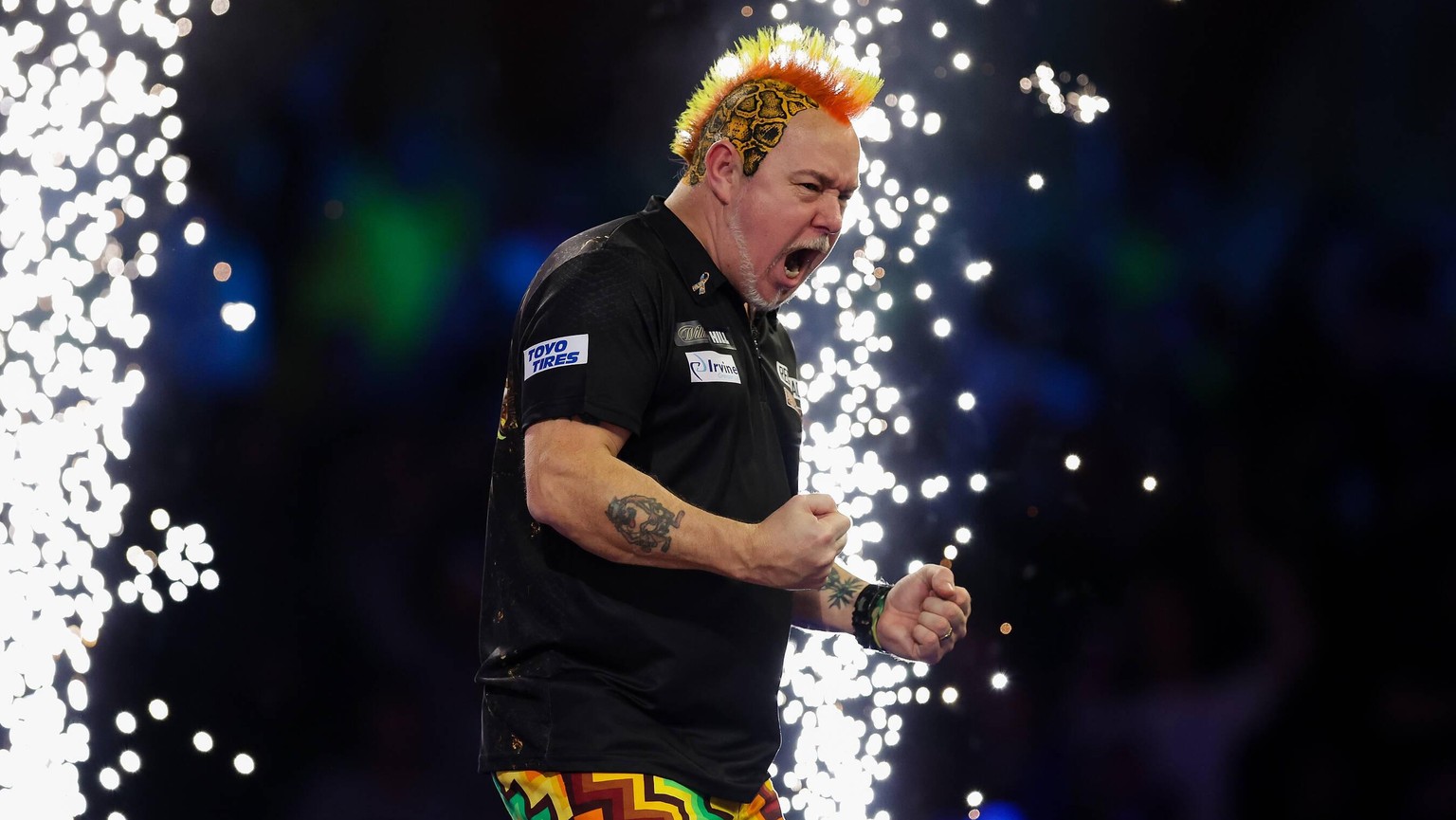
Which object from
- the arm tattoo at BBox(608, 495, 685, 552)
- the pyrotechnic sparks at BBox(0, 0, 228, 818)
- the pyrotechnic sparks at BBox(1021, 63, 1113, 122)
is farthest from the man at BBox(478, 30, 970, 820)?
the pyrotechnic sparks at BBox(0, 0, 228, 818)

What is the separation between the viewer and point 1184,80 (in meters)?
3.68

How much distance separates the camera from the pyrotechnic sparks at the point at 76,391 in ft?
11.1

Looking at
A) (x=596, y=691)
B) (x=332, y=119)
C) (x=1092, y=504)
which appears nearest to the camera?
(x=596, y=691)

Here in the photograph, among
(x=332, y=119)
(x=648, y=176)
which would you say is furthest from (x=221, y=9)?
(x=648, y=176)

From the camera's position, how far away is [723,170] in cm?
203

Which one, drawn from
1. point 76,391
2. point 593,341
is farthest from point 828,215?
point 76,391

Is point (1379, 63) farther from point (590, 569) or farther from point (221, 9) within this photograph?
point (221, 9)

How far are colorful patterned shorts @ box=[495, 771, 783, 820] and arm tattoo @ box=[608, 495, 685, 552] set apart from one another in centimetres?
33

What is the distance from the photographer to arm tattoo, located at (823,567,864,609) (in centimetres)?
216

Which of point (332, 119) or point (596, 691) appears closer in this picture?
point (596, 691)

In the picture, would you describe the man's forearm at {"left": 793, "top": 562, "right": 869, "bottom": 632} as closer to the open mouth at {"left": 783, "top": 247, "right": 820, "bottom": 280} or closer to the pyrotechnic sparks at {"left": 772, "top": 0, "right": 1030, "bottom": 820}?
the open mouth at {"left": 783, "top": 247, "right": 820, "bottom": 280}

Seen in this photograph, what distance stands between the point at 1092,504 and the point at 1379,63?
1530mm

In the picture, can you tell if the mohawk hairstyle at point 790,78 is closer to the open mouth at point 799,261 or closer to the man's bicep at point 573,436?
the open mouth at point 799,261

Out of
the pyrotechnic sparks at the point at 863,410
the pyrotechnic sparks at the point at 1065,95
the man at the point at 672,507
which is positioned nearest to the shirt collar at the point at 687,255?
the man at the point at 672,507
